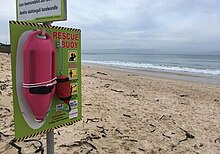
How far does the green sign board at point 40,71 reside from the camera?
2.19 m

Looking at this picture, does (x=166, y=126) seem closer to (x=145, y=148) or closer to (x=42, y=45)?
(x=145, y=148)

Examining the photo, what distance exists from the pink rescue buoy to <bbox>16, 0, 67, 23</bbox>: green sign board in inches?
9.4

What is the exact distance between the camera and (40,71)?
2201 millimetres

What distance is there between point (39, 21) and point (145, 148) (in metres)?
2.81

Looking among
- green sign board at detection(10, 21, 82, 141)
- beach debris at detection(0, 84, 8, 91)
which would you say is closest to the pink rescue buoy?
green sign board at detection(10, 21, 82, 141)

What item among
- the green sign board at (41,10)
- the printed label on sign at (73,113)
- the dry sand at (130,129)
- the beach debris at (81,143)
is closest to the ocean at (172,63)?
the dry sand at (130,129)

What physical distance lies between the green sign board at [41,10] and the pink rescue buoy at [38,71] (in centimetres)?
24

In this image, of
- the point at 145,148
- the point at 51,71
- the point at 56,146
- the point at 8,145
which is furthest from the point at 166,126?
the point at 51,71

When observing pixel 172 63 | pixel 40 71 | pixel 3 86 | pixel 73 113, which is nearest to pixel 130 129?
pixel 73 113

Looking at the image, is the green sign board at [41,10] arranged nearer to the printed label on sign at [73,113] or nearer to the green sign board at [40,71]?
the green sign board at [40,71]

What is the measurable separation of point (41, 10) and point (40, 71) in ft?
2.33

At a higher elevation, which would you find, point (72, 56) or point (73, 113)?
point (72, 56)

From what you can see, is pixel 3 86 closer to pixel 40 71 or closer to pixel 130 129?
pixel 130 129

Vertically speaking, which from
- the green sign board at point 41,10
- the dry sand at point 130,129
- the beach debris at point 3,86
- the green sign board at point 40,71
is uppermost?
the green sign board at point 41,10
